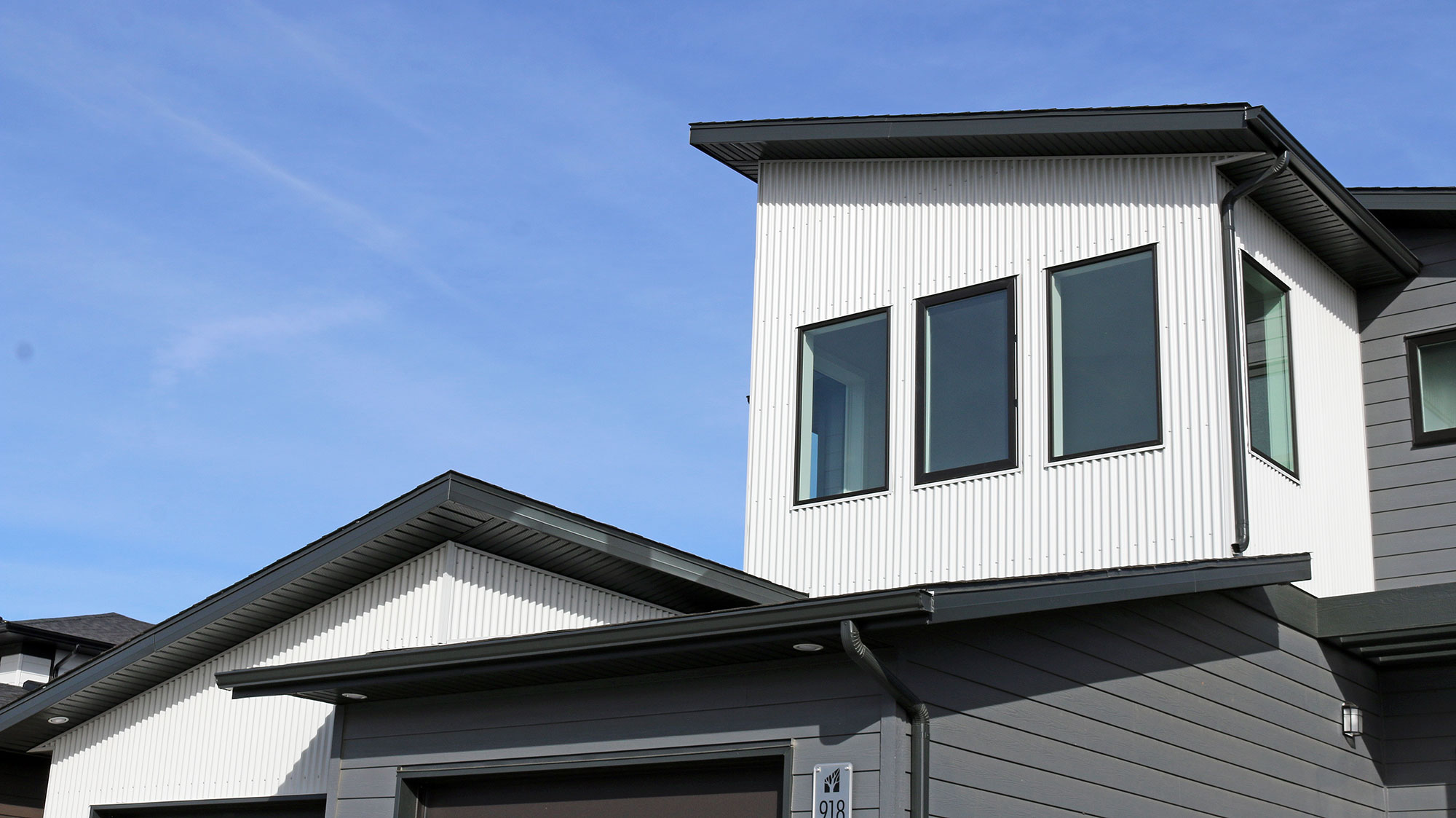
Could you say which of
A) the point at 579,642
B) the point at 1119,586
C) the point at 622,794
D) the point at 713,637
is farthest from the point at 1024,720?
the point at 579,642

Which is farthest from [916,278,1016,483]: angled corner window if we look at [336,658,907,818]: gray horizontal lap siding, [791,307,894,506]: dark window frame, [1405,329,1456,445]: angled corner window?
[336,658,907,818]: gray horizontal lap siding

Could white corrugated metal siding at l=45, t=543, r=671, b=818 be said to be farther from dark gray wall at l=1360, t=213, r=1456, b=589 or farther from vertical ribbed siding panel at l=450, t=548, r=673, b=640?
dark gray wall at l=1360, t=213, r=1456, b=589

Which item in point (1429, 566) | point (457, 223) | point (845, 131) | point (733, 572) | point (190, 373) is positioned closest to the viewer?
Result: point (733, 572)

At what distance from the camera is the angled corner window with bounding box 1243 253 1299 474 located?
30.1ft

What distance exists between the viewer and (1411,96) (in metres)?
15.6

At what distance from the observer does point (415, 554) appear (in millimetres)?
9289

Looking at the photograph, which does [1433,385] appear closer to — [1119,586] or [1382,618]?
[1382,618]

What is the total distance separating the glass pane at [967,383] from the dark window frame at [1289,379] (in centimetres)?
154

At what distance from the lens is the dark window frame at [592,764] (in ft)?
20.2

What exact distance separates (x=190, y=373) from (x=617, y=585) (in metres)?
18.5

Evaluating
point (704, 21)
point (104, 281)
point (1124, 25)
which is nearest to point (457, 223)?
point (104, 281)

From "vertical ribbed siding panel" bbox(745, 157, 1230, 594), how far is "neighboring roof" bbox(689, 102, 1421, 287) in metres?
0.13

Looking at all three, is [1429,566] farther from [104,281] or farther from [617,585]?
[104,281]

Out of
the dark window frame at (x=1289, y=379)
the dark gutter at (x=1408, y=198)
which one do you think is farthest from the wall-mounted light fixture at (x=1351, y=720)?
the dark gutter at (x=1408, y=198)
